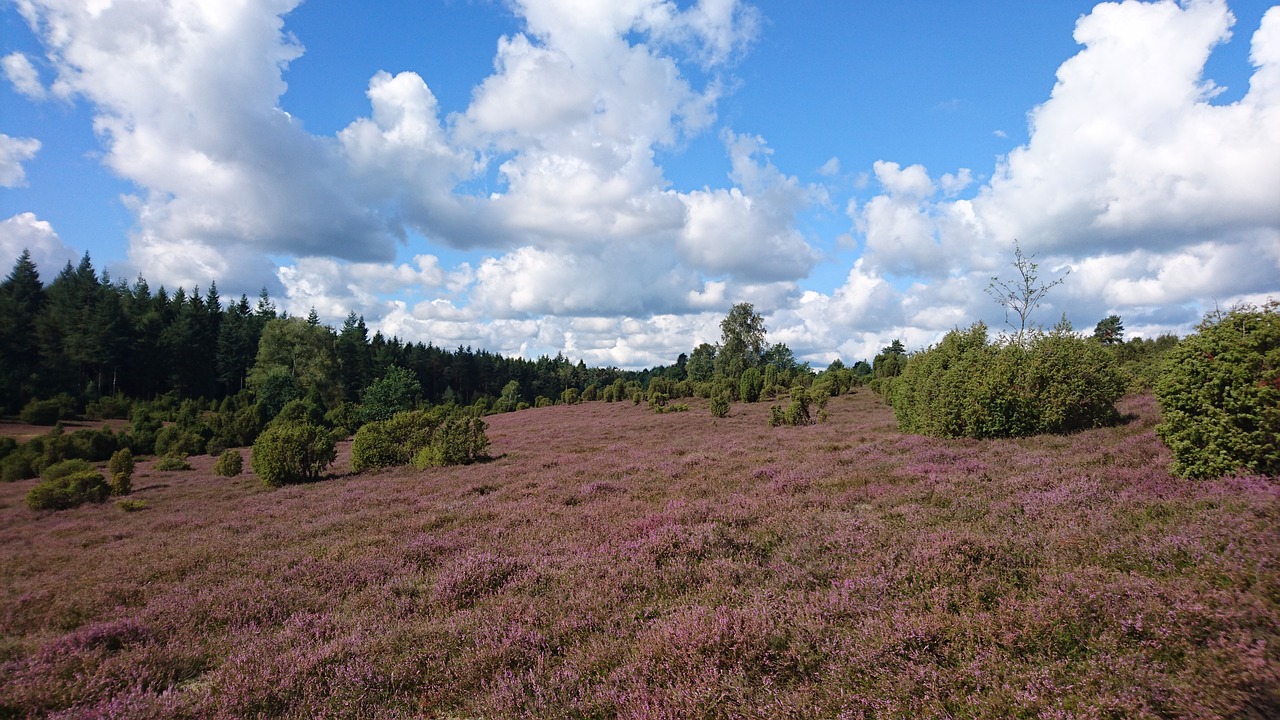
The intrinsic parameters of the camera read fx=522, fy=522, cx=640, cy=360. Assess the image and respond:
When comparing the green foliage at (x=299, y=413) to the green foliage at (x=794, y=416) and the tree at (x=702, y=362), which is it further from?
the tree at (x=702, y=362)

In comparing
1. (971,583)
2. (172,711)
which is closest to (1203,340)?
(971,583)

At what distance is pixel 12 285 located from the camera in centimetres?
7281

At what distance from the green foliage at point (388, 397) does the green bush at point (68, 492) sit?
3330cm

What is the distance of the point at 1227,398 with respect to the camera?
7914mm

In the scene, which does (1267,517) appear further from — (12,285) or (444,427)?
(12,285)

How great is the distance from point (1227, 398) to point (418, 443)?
77.0 ft

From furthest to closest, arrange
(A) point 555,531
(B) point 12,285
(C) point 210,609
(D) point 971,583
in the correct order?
(B) point 12,285, (A) point 555,531, (C) point 210,609, (D) point 971,583

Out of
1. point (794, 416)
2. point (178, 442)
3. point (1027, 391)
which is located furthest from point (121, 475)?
point (1027, 391)

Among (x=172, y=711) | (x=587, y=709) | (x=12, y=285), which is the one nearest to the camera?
(x=587, y=709)

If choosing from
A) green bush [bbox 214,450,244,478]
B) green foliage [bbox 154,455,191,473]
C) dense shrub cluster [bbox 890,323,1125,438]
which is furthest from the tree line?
dense shrub cluster [bbox 890,323,1125,438]

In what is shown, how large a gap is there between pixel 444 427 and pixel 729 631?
19.3m

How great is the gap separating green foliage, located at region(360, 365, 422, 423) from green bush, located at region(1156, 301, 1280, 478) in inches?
2164

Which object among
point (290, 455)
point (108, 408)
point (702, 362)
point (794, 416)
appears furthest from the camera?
point (702, 362)

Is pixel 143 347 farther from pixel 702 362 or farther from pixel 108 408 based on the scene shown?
pixel 702 362
